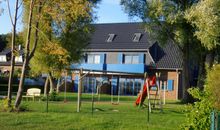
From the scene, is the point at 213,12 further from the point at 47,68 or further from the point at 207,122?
the point at 207,122

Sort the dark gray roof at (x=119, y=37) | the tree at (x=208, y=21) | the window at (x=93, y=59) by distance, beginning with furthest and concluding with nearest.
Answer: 1. the window at (x=93, y=59)
2. the dark gray roof at (x=119, y=37)
3. the tree at (x=208, y=21)

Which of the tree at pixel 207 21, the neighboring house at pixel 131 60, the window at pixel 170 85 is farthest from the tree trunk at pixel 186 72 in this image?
the window at pixel 170 85

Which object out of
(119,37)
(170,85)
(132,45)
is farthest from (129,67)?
(119,37)

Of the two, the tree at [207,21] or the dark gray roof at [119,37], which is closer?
the tree at [207,21]

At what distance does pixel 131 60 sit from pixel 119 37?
4899mm

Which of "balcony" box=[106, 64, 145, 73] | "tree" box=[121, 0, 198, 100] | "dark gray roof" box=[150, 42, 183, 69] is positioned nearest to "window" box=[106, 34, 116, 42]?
"balcony" box=[106, 64, 145, 73]

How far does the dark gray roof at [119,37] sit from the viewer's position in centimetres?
5759

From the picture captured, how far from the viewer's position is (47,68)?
40.2 meters

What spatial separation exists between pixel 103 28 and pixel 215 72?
5012 cm

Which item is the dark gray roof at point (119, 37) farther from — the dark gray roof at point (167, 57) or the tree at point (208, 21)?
the tree at point (208, 21)

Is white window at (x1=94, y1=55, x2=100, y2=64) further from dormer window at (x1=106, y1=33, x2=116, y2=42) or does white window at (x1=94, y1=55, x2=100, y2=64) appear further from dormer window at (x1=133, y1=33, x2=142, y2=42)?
dormer window at (x1=133, y1=33, x2=142, y2=42)

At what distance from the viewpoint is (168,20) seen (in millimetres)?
33281

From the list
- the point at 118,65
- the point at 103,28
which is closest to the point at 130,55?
the point at 118,65

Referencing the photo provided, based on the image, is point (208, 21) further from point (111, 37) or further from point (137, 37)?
point (111, 37)
